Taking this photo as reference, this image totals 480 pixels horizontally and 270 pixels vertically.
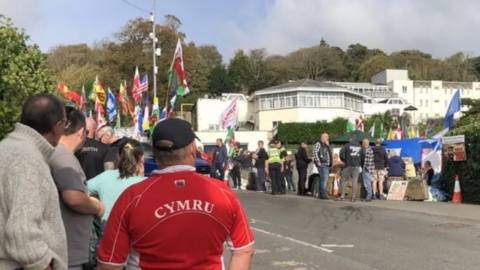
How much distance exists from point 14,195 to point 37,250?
307 mm

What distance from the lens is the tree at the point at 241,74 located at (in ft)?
300

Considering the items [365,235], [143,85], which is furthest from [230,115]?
[365,235]

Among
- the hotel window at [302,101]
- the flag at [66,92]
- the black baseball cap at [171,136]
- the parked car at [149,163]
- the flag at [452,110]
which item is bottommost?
the parked car at [149,163]

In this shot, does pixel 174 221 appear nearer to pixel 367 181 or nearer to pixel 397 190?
pixel 367 181

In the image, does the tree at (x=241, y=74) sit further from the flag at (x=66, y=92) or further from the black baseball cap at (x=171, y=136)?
the black baseball cap at (x=171, y=136)

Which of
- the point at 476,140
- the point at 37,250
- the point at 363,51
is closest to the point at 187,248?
the point at 37,250

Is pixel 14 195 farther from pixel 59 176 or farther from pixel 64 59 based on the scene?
pixel 64 59

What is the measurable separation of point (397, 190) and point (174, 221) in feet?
46.5

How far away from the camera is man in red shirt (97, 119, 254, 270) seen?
246 centimetres

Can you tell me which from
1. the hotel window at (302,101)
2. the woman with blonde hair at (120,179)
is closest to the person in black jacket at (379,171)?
the woman with blonde hair at (120,179)

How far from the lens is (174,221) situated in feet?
8.03

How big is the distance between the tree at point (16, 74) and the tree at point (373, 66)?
313 feet

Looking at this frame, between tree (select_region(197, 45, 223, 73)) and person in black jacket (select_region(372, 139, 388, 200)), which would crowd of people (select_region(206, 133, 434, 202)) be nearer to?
person in black jacket (select_region(372, 139, 388, 200))

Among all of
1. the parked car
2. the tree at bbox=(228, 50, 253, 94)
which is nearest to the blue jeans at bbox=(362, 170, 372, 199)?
the parked car
